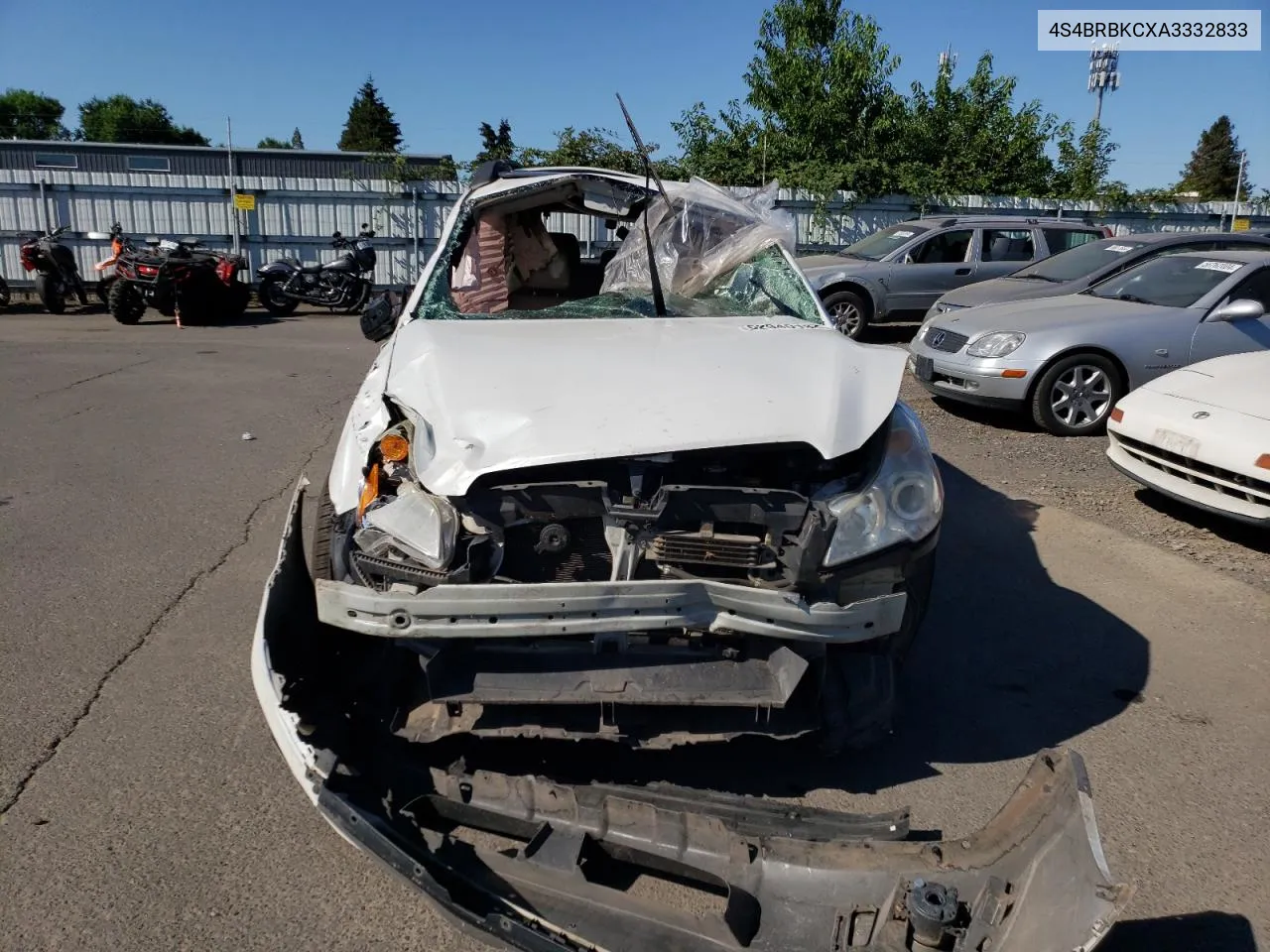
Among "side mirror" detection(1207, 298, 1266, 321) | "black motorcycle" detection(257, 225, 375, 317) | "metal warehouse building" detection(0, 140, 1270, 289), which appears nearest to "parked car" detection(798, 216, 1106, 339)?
"side mirror" detection(1207, 298, 1266, 321)

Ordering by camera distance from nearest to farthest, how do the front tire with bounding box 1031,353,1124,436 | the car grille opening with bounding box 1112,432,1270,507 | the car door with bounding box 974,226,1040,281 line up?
the car grille opening with bounding box 1112,432,1270,507, the front tire with bounding box 1031,353,1124,436, the car door with bounding box 974,226,1040,281

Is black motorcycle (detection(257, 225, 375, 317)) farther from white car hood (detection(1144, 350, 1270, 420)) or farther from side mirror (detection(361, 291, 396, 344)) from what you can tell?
white car hood (detection(1144, 350, 1270, 420))

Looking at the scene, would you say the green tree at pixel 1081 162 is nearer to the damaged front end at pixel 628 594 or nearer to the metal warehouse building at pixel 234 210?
the metal warehouse building at pixel 234 210

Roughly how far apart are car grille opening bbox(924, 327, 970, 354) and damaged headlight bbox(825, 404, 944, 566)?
222 inches

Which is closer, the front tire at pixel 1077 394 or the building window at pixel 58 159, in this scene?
the front tire at pixel 1077 394

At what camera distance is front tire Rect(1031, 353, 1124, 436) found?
785 centimetres

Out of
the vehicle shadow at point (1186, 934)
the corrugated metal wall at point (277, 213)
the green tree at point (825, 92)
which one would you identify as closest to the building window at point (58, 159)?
the corrugated metal wall at point (277, 213)

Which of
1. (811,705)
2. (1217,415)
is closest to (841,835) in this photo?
(811,705)

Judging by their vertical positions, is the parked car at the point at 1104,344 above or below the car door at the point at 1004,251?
below

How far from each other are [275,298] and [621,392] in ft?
49.1

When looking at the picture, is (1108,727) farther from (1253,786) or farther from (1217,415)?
(1217,415)

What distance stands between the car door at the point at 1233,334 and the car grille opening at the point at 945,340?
1811 mm

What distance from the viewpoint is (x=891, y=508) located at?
2914 mm

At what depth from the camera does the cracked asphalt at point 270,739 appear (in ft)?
8.36
